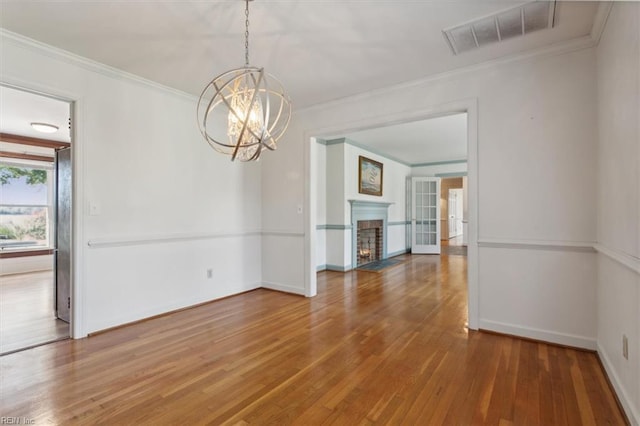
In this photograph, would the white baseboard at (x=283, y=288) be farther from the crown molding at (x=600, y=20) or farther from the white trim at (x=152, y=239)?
the crown molding at (x=600, y=20)

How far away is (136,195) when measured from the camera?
318 cm

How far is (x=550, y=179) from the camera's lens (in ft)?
8.56

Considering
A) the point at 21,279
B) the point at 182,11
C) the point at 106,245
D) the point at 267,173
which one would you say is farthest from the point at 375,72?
the point at 21,279

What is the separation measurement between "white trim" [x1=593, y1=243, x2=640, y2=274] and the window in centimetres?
847

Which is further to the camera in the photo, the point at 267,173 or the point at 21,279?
the point at 21,279

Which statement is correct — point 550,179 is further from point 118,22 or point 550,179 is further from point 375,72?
point 118,22

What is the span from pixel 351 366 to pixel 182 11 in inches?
109

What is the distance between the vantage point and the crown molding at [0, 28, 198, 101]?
7.82ft

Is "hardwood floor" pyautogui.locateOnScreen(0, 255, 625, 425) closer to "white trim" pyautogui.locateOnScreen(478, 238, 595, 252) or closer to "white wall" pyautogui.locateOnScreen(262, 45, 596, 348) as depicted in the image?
"white wall" pyautogui.locateOnScreen(262, 45, 596, 348)

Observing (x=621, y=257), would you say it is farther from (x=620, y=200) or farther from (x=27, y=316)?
(x=27, y=316)

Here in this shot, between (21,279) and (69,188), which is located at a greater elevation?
(69,188)

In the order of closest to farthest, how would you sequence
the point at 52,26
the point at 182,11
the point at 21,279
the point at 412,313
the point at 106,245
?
the point at 182,11, the point at 52,26, the point at 106,245, the point at 412,313, the point at 21,279

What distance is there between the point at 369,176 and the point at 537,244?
4230mm

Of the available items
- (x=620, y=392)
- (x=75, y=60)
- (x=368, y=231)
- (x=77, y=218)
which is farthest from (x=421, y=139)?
(x=77, y=218)
